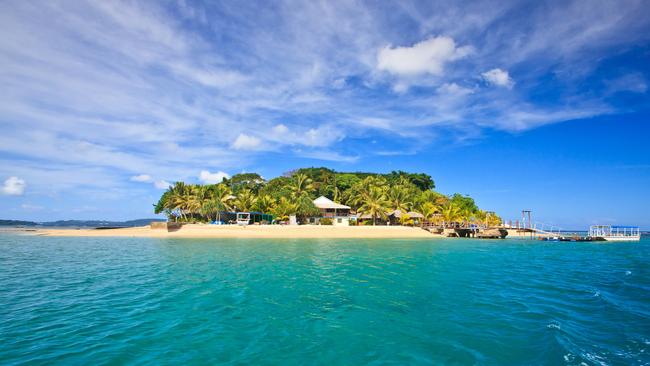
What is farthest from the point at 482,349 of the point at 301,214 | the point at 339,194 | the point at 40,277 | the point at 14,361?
the point at 339,194

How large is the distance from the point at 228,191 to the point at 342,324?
4944 centimetres

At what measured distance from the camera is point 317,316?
31.8 feet

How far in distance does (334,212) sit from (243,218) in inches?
658

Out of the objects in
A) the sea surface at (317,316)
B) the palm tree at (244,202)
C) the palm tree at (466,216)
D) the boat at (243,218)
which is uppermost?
the palm tree at (244,202)

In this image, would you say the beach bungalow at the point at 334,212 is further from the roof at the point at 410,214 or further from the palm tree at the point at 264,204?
the roof at the point at 410,214

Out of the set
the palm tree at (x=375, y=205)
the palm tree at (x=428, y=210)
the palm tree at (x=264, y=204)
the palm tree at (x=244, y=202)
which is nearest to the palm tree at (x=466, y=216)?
the palm tree at (x=428, y=210)

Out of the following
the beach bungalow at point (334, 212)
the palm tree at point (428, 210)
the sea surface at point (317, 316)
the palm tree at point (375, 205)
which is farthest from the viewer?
the palm tree at point (428, 210)

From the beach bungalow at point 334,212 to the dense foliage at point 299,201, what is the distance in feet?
5.87

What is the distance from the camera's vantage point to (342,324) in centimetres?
901

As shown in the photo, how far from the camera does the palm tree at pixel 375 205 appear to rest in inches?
2114

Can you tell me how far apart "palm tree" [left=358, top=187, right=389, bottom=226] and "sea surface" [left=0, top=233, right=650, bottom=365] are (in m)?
35.5

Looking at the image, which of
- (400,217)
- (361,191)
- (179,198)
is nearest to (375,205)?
(400,217)

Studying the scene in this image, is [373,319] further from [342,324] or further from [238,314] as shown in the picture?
[238,314]

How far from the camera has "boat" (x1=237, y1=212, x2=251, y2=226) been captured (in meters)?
49.8
